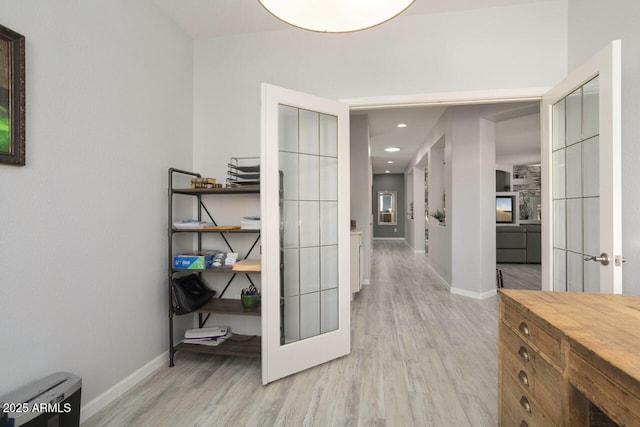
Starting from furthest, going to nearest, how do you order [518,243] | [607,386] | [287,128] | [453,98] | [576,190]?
[518,243] < [453,98] < [287,128] < [576,190] < [607,386]

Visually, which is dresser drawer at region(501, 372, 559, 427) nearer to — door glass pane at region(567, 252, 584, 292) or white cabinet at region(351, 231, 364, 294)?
door glass pane at region(567, 252, 584, 292)

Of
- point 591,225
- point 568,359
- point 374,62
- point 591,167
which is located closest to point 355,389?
point 568,359

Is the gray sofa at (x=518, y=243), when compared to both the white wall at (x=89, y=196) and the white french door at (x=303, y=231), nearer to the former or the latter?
the white french door at (x=303, y=231)

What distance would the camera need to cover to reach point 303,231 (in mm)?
2295

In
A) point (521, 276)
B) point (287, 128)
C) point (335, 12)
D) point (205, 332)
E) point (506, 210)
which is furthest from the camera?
point (506, 210)

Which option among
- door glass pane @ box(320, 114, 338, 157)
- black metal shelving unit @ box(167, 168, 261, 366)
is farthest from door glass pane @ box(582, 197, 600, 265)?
black metal shelving unit @ box(167, 168, 261, 366)

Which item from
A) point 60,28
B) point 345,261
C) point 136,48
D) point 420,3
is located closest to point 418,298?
Result: point 345,261

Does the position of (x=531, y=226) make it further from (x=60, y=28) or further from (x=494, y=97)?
(x=60, y=28)

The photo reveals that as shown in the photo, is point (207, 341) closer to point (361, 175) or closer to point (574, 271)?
point (574, 271)

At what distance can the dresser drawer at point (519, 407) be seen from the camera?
1093 millimetres

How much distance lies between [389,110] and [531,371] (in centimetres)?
406

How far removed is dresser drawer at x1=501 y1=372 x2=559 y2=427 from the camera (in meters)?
1.09

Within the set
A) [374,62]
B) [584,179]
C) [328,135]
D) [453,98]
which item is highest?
[374,62]

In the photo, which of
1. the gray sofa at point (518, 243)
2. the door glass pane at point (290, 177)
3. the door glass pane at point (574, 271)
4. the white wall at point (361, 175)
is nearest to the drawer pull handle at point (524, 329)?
the door glass pane at point (574, 271)
